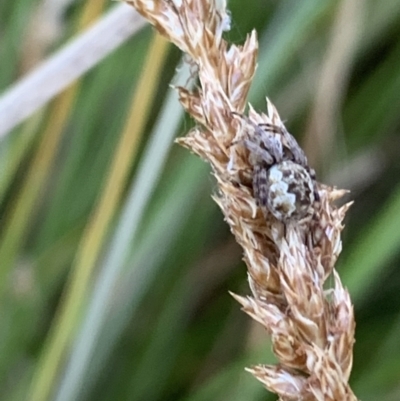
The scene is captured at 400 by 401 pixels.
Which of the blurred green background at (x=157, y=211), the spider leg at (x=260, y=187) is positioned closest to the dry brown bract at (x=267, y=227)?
the spider leg at (x=260, y=187)

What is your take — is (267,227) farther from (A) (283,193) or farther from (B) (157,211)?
(B) (157,211)

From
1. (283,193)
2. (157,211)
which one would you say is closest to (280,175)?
(283,193)

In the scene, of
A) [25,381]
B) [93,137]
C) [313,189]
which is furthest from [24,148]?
[313,189]

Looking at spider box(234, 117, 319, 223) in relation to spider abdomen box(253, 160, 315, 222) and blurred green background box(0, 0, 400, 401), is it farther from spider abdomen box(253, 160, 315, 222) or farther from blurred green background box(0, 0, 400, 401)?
blurred green background box(0, 0, 400, 401)

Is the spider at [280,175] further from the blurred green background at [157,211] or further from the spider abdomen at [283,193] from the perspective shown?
the blurred green background at [157,211]

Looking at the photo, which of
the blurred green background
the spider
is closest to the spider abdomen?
the spider
